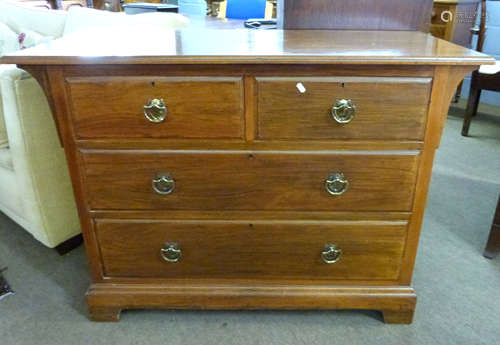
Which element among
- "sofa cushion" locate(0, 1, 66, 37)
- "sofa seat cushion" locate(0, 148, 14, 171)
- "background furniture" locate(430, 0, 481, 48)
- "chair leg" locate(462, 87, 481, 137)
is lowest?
"chair leg" locate(462, 87, 481, 137)

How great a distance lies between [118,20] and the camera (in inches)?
61.4

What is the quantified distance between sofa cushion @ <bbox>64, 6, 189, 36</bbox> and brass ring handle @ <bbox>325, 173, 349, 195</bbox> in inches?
32.9

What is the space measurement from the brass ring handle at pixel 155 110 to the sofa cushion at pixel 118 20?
1.83 feet

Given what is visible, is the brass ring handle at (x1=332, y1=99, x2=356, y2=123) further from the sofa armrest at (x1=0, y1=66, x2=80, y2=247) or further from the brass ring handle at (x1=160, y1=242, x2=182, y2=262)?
the sofa armrest at (x1=0, y1=66, x2=80, y2=247)

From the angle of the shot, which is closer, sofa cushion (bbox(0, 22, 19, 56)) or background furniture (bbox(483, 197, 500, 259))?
background furniture (bbox(483, 197, 500, 259))

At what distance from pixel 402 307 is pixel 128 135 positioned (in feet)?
2.96

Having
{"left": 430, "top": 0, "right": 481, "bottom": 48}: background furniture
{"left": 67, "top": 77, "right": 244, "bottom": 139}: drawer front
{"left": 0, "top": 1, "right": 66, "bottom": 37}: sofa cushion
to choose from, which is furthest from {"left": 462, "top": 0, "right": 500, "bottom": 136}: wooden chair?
{"left": 0, "top": 1, "right": 66, "bottom": 37}: sofa cushion

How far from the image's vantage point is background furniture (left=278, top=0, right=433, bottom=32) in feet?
4.39

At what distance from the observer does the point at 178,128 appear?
101cm

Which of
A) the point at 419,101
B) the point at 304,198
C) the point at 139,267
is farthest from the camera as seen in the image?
the point at 139,267

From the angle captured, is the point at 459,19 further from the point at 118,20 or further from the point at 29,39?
the point at 29,39

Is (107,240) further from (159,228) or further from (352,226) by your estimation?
(352,226)

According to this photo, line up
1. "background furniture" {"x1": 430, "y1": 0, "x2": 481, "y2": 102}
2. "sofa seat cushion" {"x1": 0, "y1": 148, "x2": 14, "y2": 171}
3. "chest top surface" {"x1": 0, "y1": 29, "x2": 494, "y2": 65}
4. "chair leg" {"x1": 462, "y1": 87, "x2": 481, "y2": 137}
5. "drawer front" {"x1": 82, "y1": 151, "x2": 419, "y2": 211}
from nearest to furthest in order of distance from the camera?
"chest top surface" {"x1": 0, "y1": 29, "x2": 494, "y2": 65} → "drawer front" {"x1": 82, "y1": 151, "x2": 419, "y2": 211} → "sofa seat cushion" {"x1": 0, "y1": 148, "x2": 14, "y2": 171} → "chair leg" {"x1": 462, "y1": 87, "x2": 481, "y2": 137} → "background furniture" {"x1": 430, "y1": 0, "x2": 481, "y2": 102}

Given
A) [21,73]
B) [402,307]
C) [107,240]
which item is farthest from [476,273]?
[21,73]
